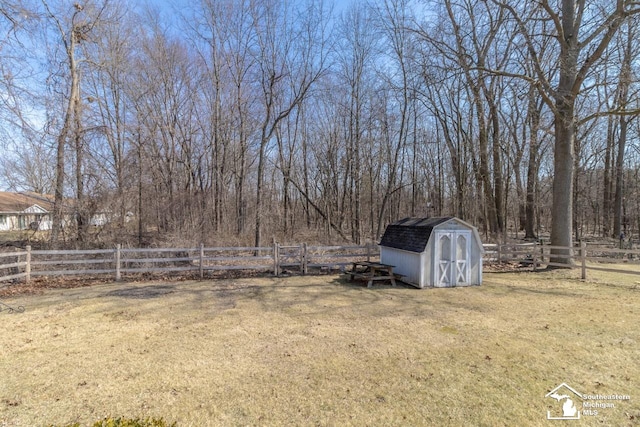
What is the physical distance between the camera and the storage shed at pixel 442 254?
33.1 feet

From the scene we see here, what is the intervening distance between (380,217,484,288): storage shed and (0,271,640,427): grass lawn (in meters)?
1.37

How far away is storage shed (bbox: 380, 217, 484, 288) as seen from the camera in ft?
33.1

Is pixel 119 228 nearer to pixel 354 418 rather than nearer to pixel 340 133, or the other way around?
pixel 354 418

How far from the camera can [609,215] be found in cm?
3083

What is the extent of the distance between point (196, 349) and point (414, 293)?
245 inches

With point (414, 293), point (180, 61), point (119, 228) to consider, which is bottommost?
point (414, 293)

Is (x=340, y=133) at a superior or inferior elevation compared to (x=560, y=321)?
superior

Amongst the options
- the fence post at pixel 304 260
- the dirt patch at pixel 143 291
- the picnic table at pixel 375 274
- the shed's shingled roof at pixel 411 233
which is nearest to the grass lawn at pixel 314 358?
the dirt patch at pixel 143 291

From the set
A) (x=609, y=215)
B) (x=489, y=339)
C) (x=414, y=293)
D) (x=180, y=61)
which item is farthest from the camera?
(x=609, y=215)

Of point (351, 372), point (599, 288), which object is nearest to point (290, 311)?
point (351, 372)

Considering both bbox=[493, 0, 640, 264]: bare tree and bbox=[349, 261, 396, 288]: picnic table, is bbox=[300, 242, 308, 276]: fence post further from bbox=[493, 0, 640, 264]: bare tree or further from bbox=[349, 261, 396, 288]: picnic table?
bbox=[493, 0, 640, 264]: bare tree

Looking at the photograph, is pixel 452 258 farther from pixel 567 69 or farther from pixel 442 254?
pixel 567 69

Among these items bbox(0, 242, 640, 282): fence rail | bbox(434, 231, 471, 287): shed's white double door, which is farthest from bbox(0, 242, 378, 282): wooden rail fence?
bbox(434, 231, 471, 287): shed's white double door

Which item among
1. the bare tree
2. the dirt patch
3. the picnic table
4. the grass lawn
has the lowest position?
the grass lawn
